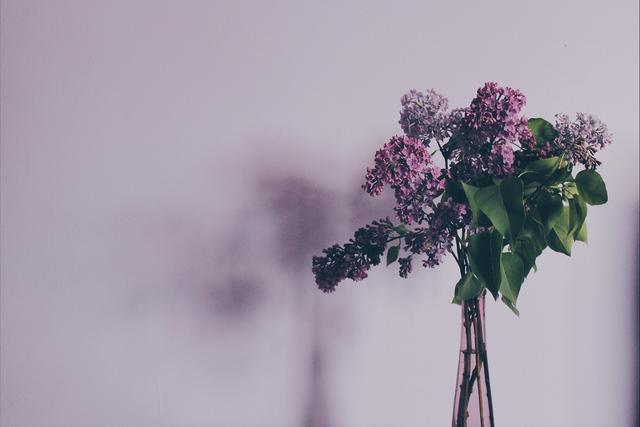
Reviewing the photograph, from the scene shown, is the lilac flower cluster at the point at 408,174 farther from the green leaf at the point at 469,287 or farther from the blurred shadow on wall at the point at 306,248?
the blurred shadow on wall at the point at 306,248

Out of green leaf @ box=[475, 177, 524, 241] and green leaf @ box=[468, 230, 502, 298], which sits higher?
green leaf @ box=[475, 177, 524, 241]

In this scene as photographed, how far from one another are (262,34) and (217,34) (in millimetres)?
75

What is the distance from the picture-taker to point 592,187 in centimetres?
76

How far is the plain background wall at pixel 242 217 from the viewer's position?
818mm

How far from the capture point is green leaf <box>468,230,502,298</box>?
0.73 m

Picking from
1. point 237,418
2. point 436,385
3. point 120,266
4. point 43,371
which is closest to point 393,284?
point 436,385

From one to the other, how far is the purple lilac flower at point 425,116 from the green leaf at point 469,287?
0.20 m

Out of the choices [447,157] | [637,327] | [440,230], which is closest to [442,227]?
[440,230]

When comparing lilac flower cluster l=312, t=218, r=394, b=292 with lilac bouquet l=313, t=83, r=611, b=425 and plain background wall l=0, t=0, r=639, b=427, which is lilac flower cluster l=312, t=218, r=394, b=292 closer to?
lilac bouquet l=313, t=83, r=611, b=425

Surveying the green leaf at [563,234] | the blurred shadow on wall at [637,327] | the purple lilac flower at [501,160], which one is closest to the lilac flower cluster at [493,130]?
the purple lilac flower at [501,160]

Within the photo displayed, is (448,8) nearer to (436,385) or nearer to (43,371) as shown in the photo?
(436,385)

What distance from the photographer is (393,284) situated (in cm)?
102

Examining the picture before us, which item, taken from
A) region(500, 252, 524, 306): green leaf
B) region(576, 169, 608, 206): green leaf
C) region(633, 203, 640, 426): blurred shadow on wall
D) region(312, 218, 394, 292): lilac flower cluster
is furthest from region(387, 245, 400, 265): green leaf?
region(633, 203, 640, 426): blurred shadow on wall

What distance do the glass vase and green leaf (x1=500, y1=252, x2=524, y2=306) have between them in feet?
0.23
